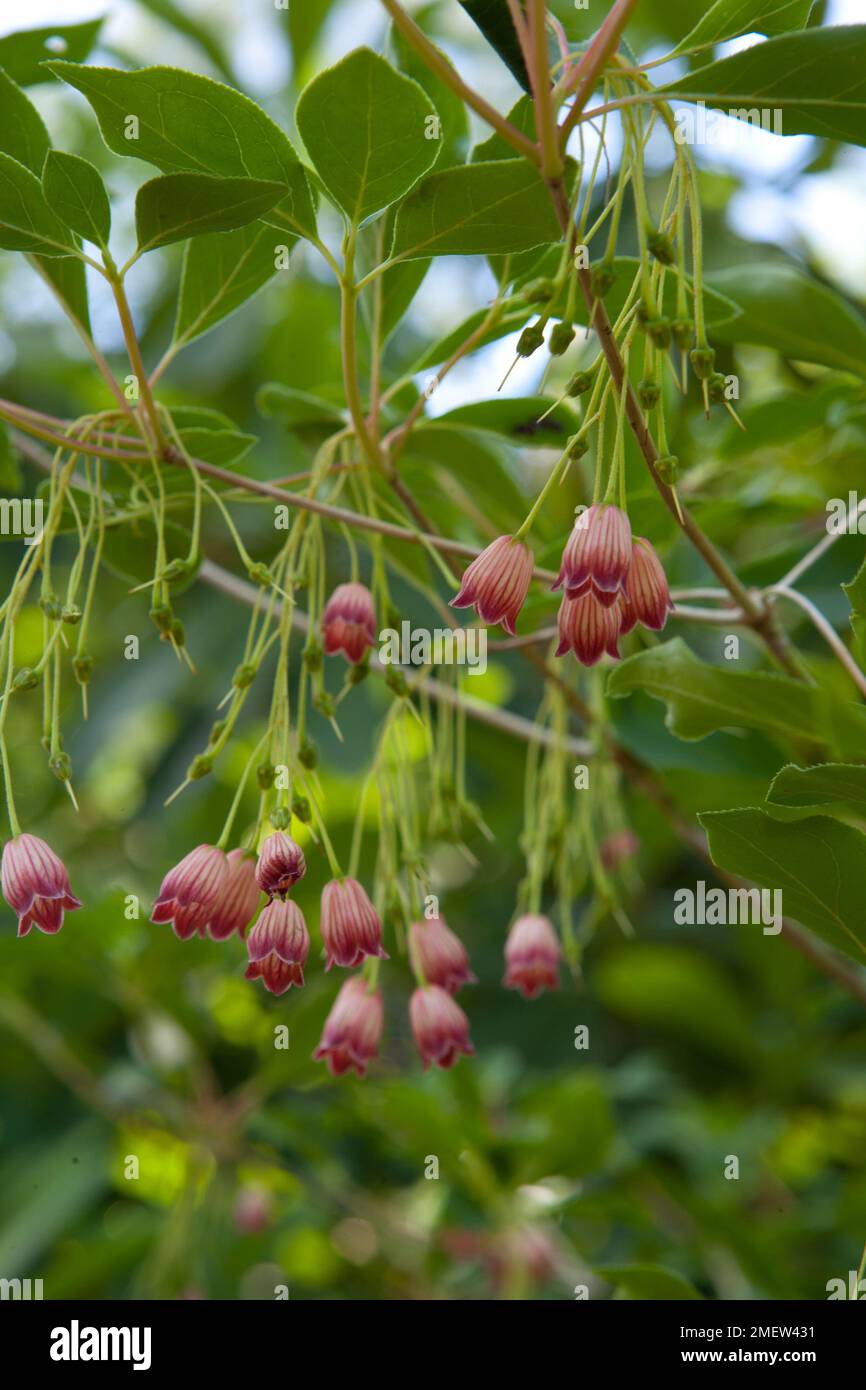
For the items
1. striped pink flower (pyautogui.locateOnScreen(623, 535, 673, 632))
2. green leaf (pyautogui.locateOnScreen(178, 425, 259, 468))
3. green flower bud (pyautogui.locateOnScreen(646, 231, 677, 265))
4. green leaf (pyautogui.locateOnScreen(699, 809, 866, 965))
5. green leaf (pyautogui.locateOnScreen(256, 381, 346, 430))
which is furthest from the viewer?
green leaf (pyautogui.locateOnScreen(256, 381, 346, 430))

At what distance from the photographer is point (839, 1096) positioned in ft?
8.50

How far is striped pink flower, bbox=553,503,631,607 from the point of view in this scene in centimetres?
85

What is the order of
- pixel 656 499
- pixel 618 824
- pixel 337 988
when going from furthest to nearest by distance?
1. pixel 337 988
2. pixel 618 824
3. pixel 656 499

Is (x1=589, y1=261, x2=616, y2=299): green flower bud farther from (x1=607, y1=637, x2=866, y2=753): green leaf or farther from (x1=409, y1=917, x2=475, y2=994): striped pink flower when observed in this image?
(x1=409, y1=917, x2=475, y2=994): striped pink flower

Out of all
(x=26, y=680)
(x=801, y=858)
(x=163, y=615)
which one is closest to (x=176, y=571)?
(x=163, y=615)

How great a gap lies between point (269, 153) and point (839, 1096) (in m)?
2.28

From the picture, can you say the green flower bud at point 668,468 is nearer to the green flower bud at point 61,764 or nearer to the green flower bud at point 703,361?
the green flower bud at point 703,361

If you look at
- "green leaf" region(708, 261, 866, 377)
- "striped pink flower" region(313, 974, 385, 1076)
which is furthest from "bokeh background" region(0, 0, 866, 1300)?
"striped pink flower" region(313, 974, 385, 1076)

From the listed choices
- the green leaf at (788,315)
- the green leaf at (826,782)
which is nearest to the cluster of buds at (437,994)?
the green leaf at (826,782)

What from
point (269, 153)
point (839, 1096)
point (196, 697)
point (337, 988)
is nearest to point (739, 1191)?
point (839, 1096)

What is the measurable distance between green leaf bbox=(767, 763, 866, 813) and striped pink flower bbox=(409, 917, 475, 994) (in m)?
0.36

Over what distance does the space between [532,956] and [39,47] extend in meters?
1.17
